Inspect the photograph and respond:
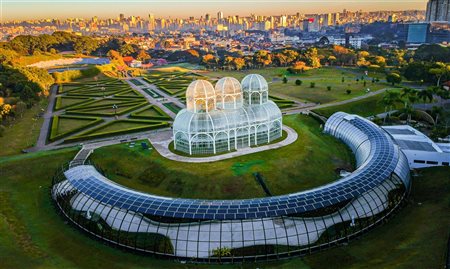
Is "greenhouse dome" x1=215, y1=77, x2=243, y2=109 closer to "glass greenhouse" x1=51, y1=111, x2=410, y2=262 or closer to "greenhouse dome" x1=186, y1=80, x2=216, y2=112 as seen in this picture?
"greenhouse dome" x1=186, y1=80, x2=216, y2=112

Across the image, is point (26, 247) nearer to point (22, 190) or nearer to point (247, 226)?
point (22, 190)

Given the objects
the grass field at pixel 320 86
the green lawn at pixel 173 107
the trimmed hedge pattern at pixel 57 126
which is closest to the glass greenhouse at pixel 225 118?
the trimmed hedge pattern at pixel 57 126

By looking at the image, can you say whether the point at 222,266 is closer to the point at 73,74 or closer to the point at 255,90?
the point at 255,90

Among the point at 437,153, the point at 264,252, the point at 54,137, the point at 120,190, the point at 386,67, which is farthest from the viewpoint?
the point at 386,67

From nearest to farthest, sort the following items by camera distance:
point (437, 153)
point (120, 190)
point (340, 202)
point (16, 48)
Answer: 1. point (340, 202)
2. point (120, 190)
3. point (437, 153)
4. point (16, 48)

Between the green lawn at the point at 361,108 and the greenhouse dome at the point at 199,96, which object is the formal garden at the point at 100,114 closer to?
the greenhouse dome at the point at 199,96

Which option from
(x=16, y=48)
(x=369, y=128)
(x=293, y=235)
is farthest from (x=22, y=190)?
(x=16, y=48)

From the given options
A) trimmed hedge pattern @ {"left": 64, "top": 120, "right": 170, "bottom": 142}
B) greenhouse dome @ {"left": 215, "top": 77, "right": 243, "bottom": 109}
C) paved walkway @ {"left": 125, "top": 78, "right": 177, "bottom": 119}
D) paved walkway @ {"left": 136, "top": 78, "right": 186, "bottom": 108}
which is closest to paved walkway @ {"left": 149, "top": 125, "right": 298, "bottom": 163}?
trimmed hedge pattern @ {"left": 64, "top": 120, "right": 170, "bottom": 142}
